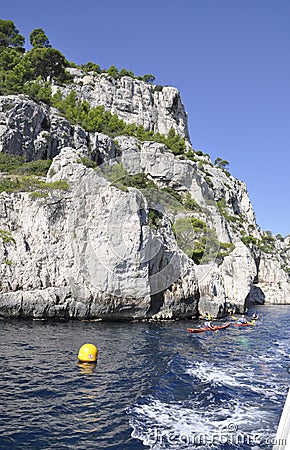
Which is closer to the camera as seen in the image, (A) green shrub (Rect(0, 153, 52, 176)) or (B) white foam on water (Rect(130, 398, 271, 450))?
(B) white foam on water (Rect(130, 398, 271, 450))

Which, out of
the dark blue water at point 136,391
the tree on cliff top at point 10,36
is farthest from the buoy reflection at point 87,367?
the tree on cliff top at point 10,36

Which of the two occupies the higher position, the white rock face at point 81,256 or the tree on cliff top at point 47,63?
the tree on cliff top at point 47,63

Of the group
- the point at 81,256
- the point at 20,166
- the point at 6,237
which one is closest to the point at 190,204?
the point at 20,166

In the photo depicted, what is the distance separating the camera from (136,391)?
14938 mm

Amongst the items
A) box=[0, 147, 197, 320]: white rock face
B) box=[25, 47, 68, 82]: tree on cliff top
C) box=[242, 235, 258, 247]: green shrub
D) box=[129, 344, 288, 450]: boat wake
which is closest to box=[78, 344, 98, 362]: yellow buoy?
box=[129, 344, 288, 450]: boat wake

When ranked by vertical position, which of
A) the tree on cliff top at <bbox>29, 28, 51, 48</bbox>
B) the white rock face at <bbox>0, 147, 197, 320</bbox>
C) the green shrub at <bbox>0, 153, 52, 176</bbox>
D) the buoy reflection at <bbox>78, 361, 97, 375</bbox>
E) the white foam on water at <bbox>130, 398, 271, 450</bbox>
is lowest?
the white foam on water at <bbox>130, 398, 271, 450</bbox>

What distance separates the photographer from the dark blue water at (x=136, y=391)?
10.9 m

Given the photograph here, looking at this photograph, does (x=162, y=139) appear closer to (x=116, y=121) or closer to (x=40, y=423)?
(x=116, y=121)

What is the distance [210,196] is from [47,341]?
5114 cm

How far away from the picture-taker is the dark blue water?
1093cm

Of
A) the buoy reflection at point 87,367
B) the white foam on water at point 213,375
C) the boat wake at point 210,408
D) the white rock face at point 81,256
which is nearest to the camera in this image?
the boat wake at point 210,408

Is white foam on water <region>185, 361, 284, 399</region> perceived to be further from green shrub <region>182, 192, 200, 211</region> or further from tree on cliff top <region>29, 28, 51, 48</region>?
tree on cliff top <region>29, 28, 51, 48</region>

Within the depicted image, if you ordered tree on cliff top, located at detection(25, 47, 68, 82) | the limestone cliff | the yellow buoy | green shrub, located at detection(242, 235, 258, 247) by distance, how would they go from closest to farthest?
the yellow buoy, the limestone cliff, green shrub, located at detection(242, 235, 258, 247), tree on cliff top, located at detection(25, 47, 68, 82)

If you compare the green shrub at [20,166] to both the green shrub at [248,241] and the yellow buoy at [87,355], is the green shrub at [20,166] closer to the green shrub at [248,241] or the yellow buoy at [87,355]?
the yellow buoy at [87,355]
